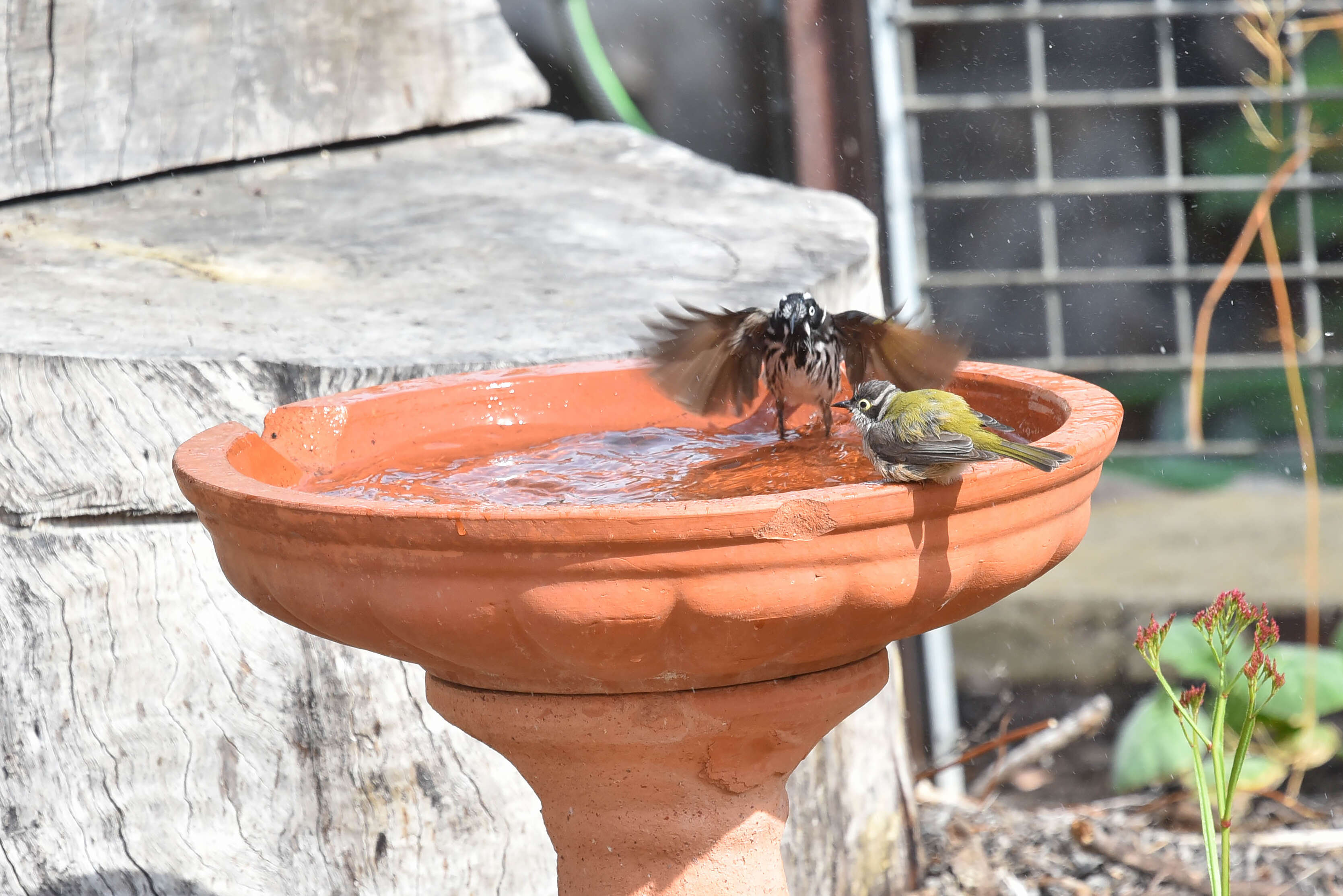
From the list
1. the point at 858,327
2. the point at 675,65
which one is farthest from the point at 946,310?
the point at 858,327

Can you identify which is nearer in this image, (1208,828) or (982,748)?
(1208,828)

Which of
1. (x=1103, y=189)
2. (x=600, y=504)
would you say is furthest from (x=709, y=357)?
(x=1103, y=189)

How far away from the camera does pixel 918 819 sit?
3.61 metres

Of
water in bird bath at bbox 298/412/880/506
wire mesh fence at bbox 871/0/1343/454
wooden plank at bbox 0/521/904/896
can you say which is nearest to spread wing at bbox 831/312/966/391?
water in bird bath at bbox 298/412/880/506

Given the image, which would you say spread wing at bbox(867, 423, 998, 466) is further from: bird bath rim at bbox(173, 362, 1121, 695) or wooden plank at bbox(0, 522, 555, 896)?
wooden plank at bbox(0, 522, 555, 896)

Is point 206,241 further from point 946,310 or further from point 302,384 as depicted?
point 946,310

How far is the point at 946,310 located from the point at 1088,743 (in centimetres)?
187

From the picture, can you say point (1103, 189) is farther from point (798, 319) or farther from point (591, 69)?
point (798, 319)

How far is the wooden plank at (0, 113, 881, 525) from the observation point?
2.54 m

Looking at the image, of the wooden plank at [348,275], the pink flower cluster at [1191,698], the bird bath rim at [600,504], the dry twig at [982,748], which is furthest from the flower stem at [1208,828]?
the dry twig at [982,748]

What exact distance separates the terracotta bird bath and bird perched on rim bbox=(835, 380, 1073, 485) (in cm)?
3

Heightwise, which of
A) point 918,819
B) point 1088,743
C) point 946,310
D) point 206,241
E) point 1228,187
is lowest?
point 1088,743

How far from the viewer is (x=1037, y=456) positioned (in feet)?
5.28

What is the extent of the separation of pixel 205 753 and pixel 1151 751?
8.54ft
